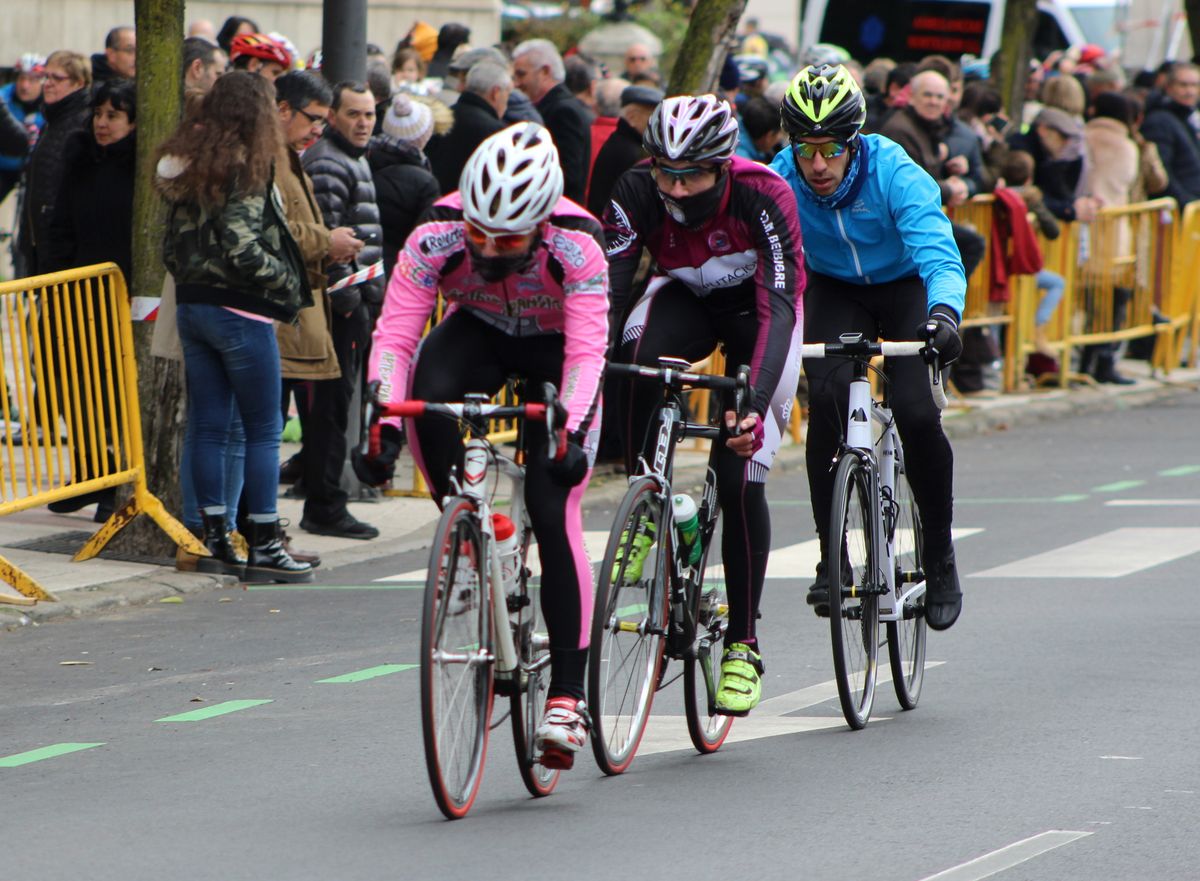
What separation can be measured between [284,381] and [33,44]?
43.1 feet

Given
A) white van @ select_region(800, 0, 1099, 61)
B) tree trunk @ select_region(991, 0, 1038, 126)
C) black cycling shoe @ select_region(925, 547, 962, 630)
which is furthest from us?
tree trunk @ select_region(991, 0, 1038, 126)

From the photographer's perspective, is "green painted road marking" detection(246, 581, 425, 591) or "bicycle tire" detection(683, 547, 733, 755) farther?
"green painted road marking" detection(246, 581, 425, 591)

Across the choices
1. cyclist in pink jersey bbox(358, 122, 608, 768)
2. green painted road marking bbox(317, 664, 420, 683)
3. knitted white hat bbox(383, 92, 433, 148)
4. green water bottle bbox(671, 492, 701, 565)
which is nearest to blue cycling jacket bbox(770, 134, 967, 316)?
green water bottle bbox(671, 492, 701, 565)

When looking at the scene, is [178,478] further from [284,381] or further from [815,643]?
[815,643]

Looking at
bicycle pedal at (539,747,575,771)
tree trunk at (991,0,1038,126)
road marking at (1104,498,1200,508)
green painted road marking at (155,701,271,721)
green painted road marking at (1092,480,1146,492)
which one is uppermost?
tree trunk at (991,0,1038,126)

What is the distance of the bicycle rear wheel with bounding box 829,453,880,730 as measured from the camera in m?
6.72

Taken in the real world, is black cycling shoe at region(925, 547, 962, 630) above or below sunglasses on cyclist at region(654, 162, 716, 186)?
below

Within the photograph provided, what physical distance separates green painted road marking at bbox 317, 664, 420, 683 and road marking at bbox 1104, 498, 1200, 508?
Result: 5728mm

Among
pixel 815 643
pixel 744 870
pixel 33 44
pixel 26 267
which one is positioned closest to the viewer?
pixel 744 870

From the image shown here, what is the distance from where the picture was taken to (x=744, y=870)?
5.30 meters

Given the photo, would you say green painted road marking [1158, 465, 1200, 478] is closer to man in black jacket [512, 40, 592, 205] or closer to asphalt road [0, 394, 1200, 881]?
asphalt road [0, 394, 1200, 881]

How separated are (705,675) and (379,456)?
1433 millimetres

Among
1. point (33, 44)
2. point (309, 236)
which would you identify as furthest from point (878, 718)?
point (33, 44)

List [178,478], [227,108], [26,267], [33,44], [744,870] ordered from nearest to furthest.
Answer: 1. [744,870]
2. [227,108]
3. [178,478]
4. [26,267]
5. [33,44]
